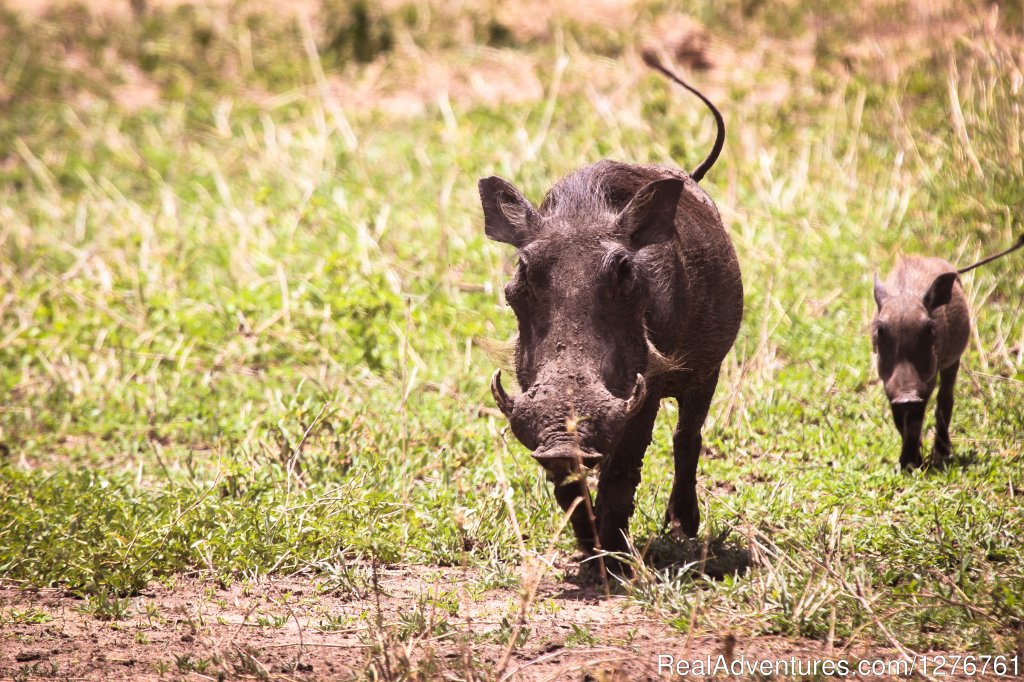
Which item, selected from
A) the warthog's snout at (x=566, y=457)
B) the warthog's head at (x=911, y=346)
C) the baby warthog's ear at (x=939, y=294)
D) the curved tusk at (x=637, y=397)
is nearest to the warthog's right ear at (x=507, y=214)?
the curved tusk at (x=637, y=397)

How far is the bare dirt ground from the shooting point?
2967 mm

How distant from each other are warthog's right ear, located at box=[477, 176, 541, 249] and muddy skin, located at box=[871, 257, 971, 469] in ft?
6.03

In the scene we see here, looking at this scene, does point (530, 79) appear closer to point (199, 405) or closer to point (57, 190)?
point (57, 190)

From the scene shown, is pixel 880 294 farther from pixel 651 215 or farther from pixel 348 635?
pixel 348 635

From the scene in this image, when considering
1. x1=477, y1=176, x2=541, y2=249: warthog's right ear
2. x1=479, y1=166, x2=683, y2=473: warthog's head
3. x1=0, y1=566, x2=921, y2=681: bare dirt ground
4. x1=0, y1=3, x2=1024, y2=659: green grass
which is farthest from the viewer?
x1=0, y1=3, x2=1024, y2=659: green grass

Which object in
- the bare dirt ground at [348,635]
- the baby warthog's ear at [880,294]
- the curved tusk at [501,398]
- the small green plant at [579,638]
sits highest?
the baby warthog's ear at [880,294]

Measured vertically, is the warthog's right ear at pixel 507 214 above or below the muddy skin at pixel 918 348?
above

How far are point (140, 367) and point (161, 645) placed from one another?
3040 millimetres

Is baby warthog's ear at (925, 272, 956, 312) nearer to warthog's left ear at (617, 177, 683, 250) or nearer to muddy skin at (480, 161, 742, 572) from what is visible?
muddy skin at (480, 161, 742, 572)

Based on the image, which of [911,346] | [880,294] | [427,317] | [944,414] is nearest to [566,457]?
[911,346]

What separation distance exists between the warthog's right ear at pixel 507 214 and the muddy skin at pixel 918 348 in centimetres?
184

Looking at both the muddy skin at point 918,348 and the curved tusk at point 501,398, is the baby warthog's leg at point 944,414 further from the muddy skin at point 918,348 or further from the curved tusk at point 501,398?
the curved tusk at point 501,398

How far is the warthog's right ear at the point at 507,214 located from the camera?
3.45 m

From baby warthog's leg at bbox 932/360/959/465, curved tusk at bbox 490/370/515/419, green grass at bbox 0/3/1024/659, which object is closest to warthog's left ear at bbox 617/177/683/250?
curved tusk at bbox 490/370/515/419
